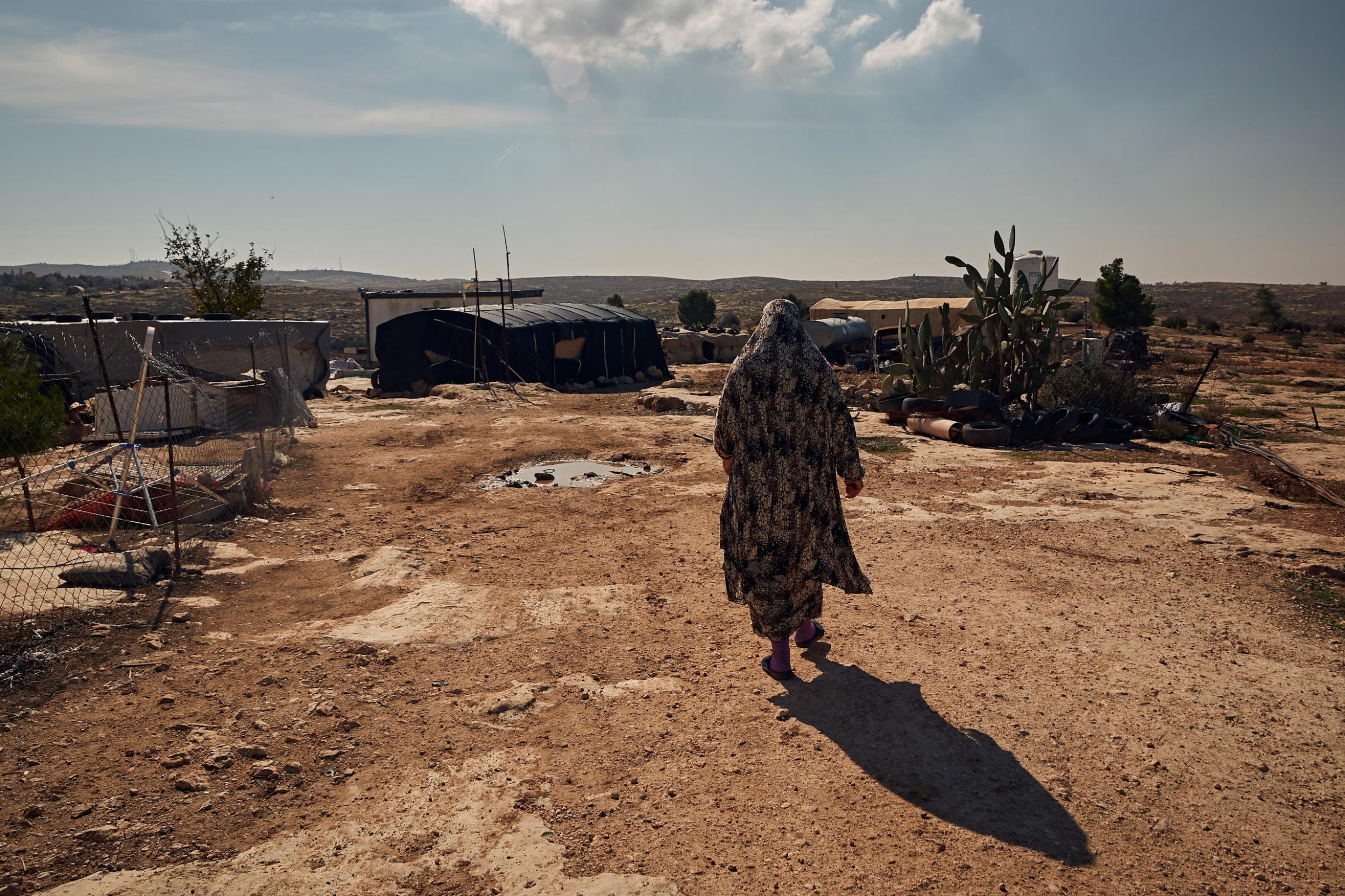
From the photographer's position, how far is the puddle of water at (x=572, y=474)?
30.7ft

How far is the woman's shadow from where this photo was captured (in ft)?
9.43

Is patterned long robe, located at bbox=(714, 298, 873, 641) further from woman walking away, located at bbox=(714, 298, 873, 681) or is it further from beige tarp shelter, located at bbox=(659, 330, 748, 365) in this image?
beige tarp shelter, located at bbox=(659, 330, 748, 365)

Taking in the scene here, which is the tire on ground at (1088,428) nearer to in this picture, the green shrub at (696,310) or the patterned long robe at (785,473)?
the patterned long robe at (785,473)

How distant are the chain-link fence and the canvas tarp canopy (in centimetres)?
3

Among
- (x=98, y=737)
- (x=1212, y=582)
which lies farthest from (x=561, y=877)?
(x=1212, y=582)

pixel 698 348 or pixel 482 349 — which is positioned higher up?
pixel 482 349

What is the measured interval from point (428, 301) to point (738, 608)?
24005 mm

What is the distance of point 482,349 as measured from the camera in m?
20.4

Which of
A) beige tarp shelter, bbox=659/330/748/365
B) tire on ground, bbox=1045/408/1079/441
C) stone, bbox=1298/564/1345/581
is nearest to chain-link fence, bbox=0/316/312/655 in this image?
stone, bbox=1298/564/1345/581

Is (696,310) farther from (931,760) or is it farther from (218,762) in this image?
(218,762)

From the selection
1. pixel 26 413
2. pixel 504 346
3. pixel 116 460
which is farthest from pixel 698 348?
pixel 26 413

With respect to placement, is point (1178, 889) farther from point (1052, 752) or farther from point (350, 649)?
point (350, 649)

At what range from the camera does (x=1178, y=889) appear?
8.38 ft

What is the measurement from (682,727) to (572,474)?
651 cm
